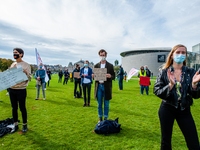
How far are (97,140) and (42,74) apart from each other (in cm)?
618

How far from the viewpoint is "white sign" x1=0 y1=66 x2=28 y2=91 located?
321cm

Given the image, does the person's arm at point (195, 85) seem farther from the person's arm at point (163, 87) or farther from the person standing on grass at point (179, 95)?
the person's arm at point (163, 87)

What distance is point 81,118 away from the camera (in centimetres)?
491

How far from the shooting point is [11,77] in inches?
129

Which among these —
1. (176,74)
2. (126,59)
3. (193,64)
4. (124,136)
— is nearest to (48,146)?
(124,136)

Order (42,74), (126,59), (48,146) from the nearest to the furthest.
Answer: (48,146) → (42,74) → (126,59)

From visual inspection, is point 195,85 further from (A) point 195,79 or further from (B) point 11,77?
(B) point 11,77

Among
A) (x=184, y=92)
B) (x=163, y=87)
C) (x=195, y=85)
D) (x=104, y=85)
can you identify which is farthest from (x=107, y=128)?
(x=195, y=85)

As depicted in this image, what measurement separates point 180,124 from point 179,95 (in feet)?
1.57

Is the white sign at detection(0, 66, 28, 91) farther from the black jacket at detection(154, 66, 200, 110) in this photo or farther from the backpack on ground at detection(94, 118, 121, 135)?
the black jacket at detection(154, 66, 200, 110)

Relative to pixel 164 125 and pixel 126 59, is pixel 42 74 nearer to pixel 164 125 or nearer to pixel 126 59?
pixel 164 125

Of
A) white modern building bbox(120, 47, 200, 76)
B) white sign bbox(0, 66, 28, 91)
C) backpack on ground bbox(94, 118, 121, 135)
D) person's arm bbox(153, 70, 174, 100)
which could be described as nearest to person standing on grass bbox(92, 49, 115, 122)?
backpack on ground bbox(94, 118, 121, 135)

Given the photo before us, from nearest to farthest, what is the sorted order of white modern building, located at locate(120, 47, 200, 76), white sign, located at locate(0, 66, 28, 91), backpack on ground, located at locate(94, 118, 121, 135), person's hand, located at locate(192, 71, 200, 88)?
person's hand, located at locate(192, 71, 200, 88), white sign, located at locate(0, 66, 28, 91), backpack on ground, located at locate(94, 118, 121, 135), white modern building, located at locate(120, 47, 200, 76)

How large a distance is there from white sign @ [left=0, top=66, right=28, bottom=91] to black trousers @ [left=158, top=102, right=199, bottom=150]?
11.3ft
